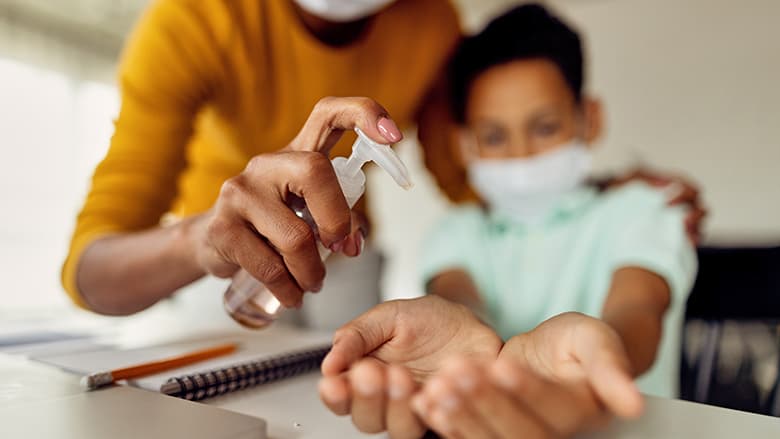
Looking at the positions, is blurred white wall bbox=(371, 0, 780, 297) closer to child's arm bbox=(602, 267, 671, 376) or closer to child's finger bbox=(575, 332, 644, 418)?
child's arm bbox=(602, 267, 671, 376)

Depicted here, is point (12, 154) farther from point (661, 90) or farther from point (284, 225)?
point (661, 90)

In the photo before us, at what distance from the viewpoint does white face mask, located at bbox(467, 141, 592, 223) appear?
0.70 meters

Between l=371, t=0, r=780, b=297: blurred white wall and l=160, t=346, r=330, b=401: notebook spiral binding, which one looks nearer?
l=160, t=346, r=330, b=401: notebook spiral binding

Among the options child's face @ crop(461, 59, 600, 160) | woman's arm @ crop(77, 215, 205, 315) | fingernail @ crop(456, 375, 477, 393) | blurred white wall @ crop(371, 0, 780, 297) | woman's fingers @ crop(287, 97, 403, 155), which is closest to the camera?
fingernail @ crop(456, 375, 477, 393)

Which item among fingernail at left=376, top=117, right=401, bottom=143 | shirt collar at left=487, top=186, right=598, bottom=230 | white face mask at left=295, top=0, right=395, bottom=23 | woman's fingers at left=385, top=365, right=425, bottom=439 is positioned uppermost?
white face mask at left=295, top=0, right=395, bottom=23

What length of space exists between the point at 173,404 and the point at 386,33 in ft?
1.96

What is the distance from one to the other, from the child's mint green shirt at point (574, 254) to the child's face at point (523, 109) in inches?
3.9

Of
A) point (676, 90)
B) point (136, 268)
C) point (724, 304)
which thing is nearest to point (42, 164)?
point (136, 268)

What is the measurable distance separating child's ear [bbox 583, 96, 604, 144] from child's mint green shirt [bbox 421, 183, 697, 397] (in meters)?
0.08

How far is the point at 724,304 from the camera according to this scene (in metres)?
0.71

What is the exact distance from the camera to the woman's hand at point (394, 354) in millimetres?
241

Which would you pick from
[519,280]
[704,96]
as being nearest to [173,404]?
[519,280]

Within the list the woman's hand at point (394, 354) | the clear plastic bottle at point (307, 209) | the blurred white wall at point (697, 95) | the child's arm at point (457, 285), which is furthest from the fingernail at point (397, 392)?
the blurred white wall at point (697, 95)

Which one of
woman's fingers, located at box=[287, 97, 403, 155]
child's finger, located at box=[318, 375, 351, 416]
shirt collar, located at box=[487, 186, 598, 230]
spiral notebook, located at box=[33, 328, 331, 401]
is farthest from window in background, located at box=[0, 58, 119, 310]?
shirt collar, located at box=[487, 186, 598, 230]
